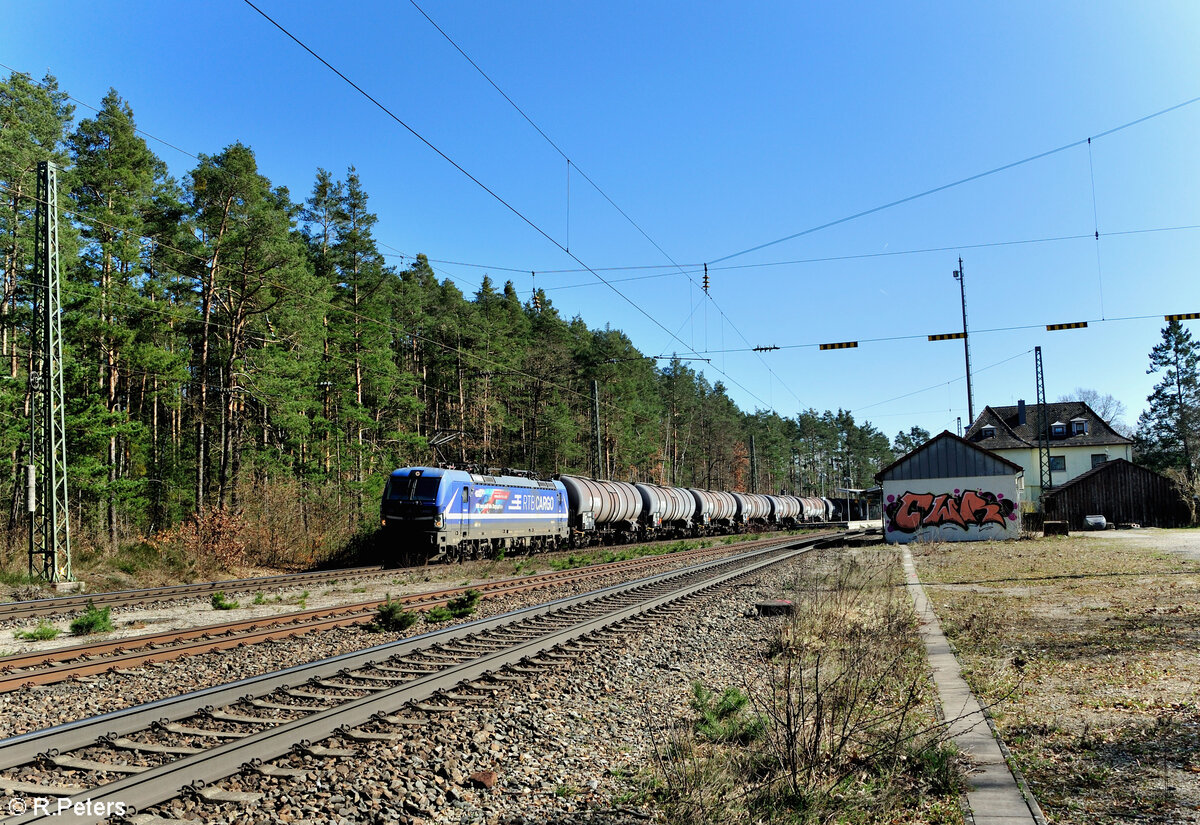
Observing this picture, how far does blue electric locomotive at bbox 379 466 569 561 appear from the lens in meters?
21.9

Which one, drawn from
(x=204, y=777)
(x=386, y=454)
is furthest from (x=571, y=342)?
(x=204, y=777)

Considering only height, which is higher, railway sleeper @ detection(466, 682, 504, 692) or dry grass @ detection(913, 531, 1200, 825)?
railway sleeper @ detection(466, 682, 504, 692)

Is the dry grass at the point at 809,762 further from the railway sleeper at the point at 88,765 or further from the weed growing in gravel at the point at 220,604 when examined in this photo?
the weed growing in gravel at the point at 220,604

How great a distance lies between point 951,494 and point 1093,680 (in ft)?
94.9

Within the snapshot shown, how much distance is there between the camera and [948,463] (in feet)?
112

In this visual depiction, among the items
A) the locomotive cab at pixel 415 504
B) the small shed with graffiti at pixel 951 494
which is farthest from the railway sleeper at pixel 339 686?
the small shed with graffiti at pixel 951 494

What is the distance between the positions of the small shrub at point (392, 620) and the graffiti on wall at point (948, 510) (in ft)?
96.6

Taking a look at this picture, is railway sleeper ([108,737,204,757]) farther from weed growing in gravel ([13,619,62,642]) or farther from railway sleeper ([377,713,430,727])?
weed growing in gravel ([13,619,62,642])

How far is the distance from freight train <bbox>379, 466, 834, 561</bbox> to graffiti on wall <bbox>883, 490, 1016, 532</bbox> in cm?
1132

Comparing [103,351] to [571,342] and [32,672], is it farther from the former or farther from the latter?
[571,342]

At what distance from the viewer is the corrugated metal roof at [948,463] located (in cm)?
3353

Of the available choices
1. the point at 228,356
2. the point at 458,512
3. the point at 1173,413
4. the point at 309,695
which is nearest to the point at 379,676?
the point at 309,695

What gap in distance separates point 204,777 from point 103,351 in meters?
33.2

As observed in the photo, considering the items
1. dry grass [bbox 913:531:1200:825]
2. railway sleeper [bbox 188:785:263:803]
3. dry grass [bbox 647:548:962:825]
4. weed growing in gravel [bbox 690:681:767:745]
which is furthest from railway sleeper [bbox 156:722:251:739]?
dry grass [bbox 913:531:1200:825]
